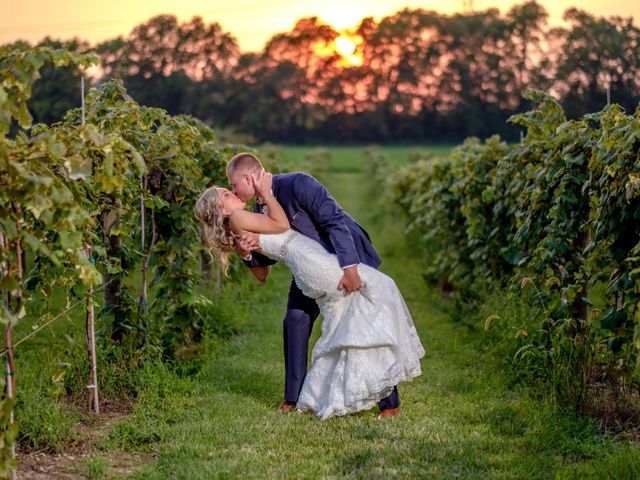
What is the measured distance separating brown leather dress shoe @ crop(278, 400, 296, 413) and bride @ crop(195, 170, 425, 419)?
3.6 inches

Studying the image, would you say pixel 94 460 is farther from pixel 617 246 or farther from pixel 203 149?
pixel 203 149

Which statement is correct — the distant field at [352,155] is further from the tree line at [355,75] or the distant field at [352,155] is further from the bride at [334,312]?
the bride at [334,312]

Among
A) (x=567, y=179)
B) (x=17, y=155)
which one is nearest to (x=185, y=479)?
(x=17, y=155)

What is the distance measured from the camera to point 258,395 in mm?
6906

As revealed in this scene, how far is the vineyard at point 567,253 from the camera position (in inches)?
206

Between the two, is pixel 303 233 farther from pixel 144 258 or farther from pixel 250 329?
pixel 250 329

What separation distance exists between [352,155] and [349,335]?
65495 mm

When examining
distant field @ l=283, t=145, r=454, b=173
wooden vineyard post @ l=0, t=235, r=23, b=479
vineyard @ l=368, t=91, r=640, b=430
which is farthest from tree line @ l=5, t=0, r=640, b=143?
wooden vineyard post @ l=0, t=235, r=23, b=479

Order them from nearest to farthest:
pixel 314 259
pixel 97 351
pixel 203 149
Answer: pixel 314 259 → pixel 97 351 → pixel 203 149

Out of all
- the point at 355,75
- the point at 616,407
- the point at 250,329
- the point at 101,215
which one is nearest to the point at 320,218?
the point at 101,215

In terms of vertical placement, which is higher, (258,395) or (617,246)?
(617,246)

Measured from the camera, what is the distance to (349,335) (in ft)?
20.0

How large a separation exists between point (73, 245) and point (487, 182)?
21.9 ft

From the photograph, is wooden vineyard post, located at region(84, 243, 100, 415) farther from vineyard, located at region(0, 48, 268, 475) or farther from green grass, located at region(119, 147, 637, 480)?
green grass, located at region(119, 147, 637, 480)
